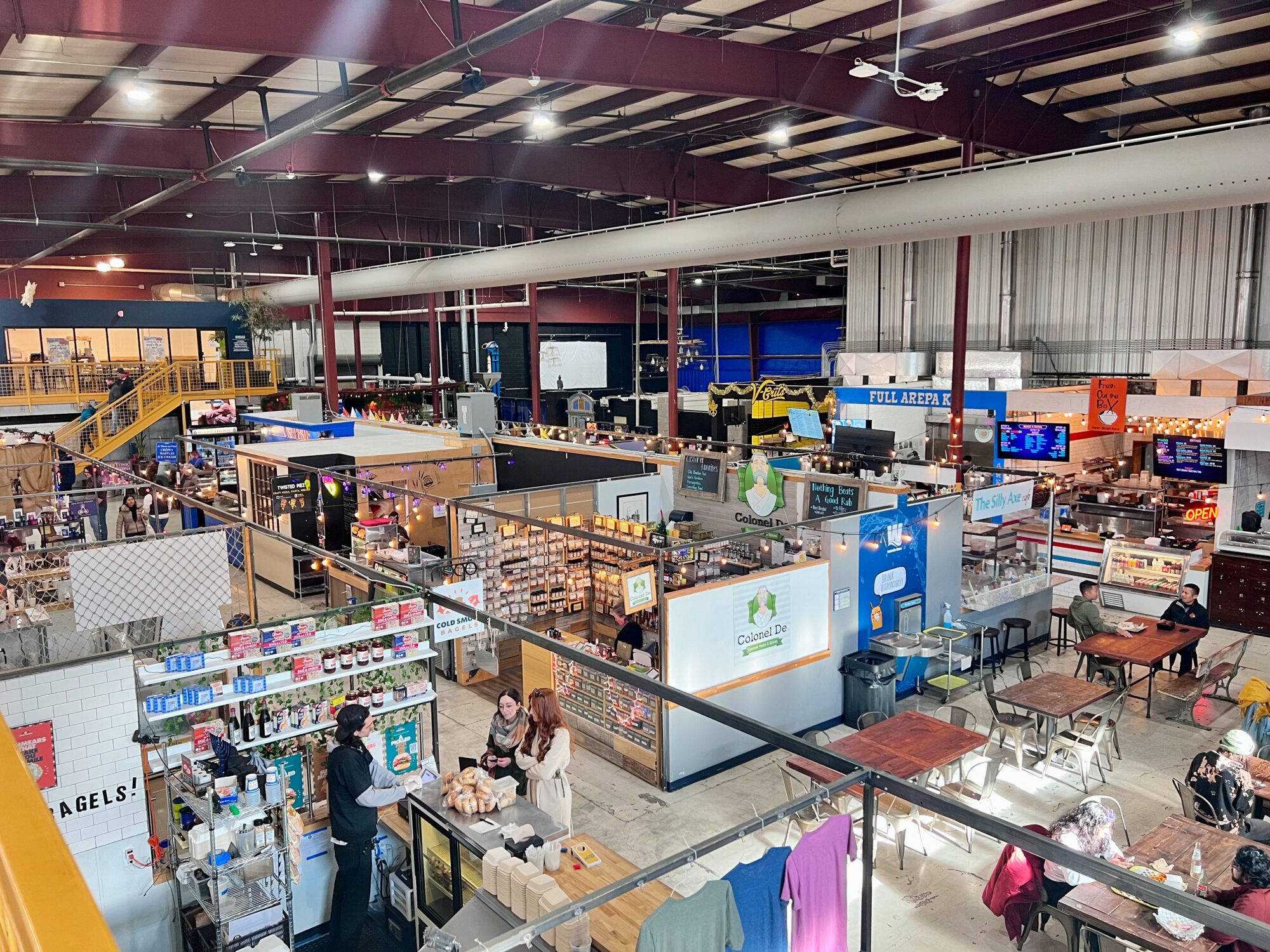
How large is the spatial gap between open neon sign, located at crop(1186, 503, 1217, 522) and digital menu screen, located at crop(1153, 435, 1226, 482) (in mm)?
538

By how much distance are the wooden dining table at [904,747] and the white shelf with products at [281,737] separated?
2.74 meters

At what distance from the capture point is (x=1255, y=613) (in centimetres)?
1099

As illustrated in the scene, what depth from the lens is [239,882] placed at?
4.55 meters

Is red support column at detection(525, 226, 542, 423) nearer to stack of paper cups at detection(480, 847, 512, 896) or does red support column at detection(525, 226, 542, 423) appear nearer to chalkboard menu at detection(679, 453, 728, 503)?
chalkboard menu at detection(679, 453, 728, 503)

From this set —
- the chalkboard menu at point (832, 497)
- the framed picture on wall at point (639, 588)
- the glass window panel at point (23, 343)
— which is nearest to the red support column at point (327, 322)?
the glass window panel at point (23, 343)

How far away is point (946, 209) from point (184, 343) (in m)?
22.9

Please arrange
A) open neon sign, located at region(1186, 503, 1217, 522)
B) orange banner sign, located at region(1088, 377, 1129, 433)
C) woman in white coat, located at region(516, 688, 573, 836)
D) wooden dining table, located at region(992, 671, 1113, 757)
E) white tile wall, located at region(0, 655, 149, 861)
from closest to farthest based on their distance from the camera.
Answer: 1. white tile wall, located at region(0, 655, 149, 861)
2. woman in white coat, located at region(516, 688, 573, 836)
3. wooden dining table, located at region(992, 671, 1113, 757)
4. orange banner sign, located at region(1088, 377, 1129, 433)
5. open neon sign, located at region(1186, 503, 1217, 522)

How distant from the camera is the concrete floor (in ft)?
18.9

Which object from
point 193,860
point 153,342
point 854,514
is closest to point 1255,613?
point 854,514

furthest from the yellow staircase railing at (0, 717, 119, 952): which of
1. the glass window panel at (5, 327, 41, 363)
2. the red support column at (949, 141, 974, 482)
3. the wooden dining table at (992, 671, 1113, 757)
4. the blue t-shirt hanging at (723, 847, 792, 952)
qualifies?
the glass window panel at (5, 327, 41, 363)

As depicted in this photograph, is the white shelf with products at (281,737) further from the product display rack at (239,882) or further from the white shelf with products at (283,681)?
the product display rack at (239,882)

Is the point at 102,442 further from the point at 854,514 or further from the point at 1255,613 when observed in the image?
the point at 1255,613

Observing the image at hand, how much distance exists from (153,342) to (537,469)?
1670 cm

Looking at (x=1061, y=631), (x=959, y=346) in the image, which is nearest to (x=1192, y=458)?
(x=959, y=346)
